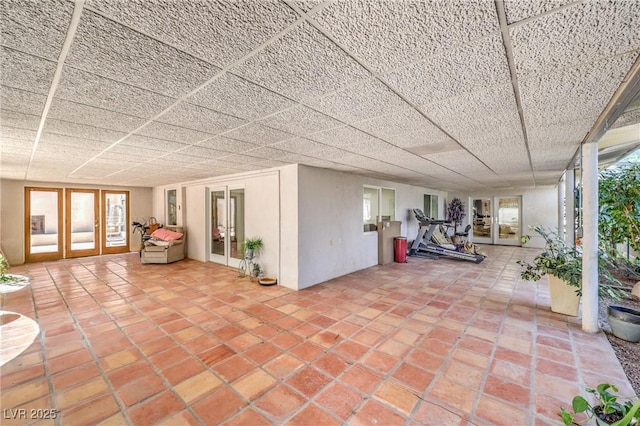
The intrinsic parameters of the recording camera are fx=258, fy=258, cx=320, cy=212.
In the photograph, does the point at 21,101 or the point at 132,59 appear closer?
the point at 132,59

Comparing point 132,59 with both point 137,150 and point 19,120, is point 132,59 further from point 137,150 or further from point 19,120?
point 137,150

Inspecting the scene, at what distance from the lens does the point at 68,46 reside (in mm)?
1296

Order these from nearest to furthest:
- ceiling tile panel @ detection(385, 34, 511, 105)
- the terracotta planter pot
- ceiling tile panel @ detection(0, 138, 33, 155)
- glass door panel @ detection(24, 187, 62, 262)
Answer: ceiling tile panel @ detection(385, 34, 511, 105) → ceiling tile panel @ detection(0, 138, 33, 155) → the terracotta planter pot → glass door panel @ detection(24, 187, 62, 262)

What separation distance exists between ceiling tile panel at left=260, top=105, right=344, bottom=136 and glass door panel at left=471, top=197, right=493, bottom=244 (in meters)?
10.6

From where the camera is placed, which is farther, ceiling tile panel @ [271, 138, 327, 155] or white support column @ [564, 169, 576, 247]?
white support column @ [564, 169, 576, 247]

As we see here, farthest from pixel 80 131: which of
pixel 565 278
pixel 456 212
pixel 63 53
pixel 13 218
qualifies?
pixel 456 212

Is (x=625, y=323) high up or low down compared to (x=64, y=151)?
down

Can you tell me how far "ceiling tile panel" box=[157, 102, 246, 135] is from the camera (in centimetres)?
212

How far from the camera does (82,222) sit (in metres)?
7.91

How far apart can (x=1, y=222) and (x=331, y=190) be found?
8.59 metres

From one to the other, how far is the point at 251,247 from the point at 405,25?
468 centimetres

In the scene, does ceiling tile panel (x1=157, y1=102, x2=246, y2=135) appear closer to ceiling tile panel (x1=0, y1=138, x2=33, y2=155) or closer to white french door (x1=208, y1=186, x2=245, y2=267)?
ceiling tile panel (x1=0, y1=138, x2=33, y2=155)

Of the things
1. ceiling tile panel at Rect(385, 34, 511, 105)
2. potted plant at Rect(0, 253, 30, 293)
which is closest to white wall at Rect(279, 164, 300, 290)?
ceiling tile panel at Rect(385, 34, 511, 105)

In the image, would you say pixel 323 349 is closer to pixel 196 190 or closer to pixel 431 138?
pixel 431 138
